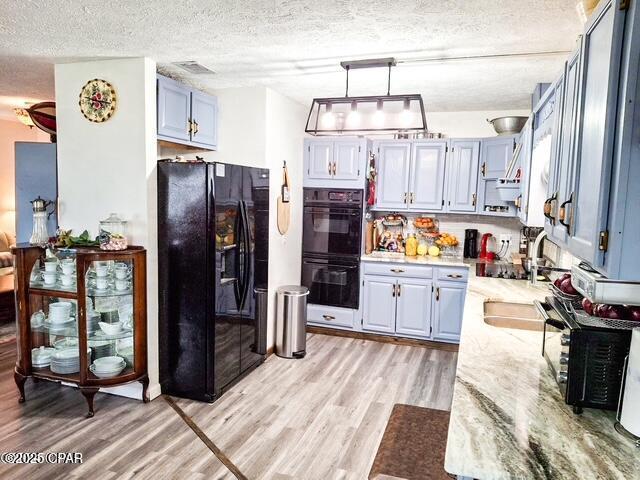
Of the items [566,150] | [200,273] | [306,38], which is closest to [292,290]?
[200,273]

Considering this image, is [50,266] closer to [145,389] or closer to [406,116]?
[145,389]

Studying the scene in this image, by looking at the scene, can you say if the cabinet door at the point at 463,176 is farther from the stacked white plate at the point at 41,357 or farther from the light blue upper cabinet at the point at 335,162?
the stacked white plate at the point at 41,357

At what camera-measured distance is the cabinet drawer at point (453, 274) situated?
447 cm

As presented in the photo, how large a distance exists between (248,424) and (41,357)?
1.67 m

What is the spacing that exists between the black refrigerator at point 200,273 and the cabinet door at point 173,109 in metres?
0.32

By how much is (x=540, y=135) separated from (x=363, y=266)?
94.9 inches

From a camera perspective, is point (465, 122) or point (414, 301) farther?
point (465, 122)

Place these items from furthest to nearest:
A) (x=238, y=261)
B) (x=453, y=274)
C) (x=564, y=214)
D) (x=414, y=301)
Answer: (x=414, y=301)
(x=453, y=274)
(x=238, y=261)
(x=564, y=214)

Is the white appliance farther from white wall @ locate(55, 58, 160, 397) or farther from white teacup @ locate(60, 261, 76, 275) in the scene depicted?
white teacup @ locate(60, 261, 76, 275)

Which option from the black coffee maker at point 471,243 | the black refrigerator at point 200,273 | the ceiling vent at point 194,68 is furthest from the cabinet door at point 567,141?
the black coffee maker at point 471,243

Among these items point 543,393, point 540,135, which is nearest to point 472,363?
point 543,393

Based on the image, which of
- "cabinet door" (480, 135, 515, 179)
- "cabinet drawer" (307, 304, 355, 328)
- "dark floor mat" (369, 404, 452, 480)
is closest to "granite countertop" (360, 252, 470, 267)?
"cabinet drawer" (307, 304, 355, 328)

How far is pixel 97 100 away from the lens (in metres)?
3.30

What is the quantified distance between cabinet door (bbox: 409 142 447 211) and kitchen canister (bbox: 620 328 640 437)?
3640mm
